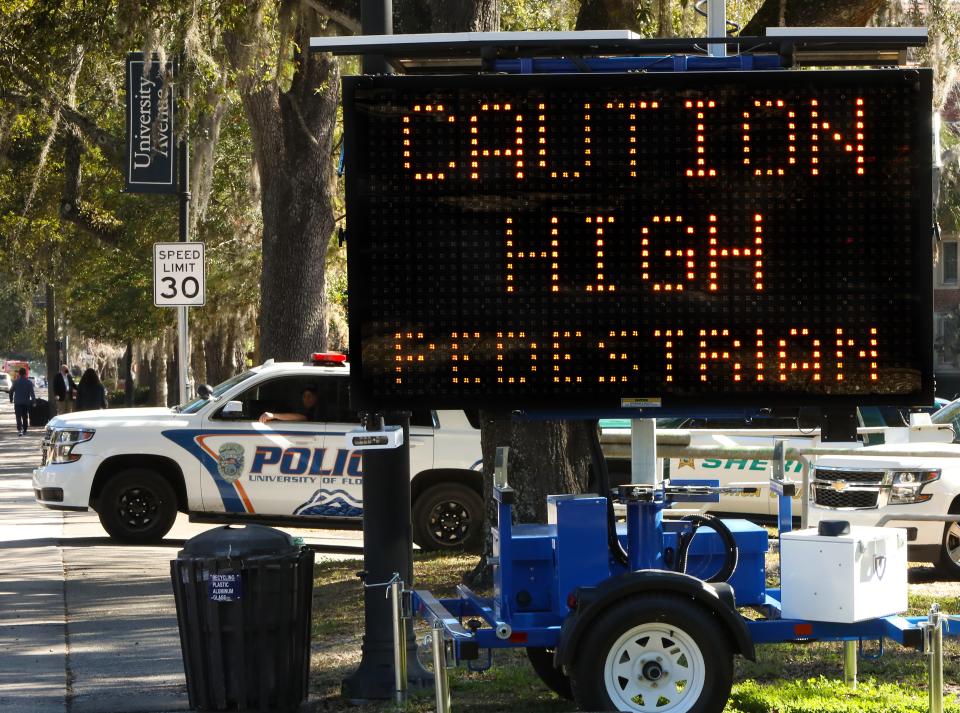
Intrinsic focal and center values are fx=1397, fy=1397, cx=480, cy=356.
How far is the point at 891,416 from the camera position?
1517 cm

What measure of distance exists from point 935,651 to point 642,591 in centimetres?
131

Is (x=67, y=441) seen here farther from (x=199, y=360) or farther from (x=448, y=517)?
(x=199, y=360)

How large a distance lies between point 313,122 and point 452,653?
40.0ft

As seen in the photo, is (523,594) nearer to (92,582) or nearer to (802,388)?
(802,388)

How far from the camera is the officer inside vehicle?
14.3m

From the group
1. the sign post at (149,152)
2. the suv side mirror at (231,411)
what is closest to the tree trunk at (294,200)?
the sign post at (149,152)

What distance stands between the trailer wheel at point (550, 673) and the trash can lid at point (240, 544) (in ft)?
4.65

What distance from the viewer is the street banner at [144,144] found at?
18.3 metres

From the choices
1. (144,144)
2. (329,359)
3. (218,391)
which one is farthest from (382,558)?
(144,144)

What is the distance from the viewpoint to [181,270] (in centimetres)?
1672

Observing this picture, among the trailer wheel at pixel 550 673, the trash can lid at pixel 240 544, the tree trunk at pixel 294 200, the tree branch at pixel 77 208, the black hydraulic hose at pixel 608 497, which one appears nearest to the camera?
the black hydraulic hose at pixel 608 497

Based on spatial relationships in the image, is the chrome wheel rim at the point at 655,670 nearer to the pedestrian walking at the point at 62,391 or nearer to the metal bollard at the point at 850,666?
the metal bollard at the point at 850,666

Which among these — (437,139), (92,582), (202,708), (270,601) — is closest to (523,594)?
(270,601)

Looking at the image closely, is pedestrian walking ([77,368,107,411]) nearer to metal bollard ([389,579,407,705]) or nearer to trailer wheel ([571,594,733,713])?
metal bollard ([389,579,407,705])
